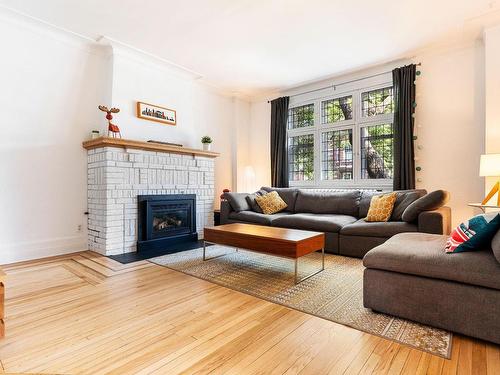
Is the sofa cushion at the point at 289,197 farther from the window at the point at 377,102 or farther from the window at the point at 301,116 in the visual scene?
the window at the point at 377,102

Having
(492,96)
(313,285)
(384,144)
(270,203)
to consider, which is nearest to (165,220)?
(270,203)

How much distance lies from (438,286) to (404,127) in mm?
2982

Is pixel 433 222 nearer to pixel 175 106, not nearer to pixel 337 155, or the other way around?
pixel 337 155

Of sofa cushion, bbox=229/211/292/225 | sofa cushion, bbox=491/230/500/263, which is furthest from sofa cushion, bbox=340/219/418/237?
sofa cushion, bbox=491/230/500/263

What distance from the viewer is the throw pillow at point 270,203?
14.7ft

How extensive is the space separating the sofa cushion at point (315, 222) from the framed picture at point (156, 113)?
7.67 feet

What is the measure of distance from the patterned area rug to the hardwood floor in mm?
91

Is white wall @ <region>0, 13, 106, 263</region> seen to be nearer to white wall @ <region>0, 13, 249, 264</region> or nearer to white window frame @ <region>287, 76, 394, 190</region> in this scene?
white wall @ <region>0, 13, 249, 264</region>

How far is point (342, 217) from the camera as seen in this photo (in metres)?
3.88

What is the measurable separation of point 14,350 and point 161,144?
9.75ft

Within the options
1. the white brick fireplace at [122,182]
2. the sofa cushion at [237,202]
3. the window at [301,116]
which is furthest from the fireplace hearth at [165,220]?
the window at [301,116]

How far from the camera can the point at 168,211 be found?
418 cm

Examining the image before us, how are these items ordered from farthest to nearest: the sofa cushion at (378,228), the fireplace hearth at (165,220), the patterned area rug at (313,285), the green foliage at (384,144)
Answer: the green foliage at (384,144), the fireplace hearth at (165,220), the sofa cushion at (378,228), the patterned area rug at (313,285)

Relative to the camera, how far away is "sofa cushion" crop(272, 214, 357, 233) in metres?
3.55
